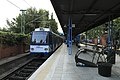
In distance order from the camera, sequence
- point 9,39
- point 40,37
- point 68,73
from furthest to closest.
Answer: point 40,37, point 9,39, point 68,73

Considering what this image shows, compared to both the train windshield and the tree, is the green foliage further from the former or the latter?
the tree

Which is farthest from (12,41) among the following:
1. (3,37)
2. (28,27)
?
(28,27)

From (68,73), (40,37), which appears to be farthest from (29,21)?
(68,73)

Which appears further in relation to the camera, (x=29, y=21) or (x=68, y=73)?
(x=29, y=21)

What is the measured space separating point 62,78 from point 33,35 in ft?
49.8

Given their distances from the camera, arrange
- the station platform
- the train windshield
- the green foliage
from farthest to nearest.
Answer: the train windshield → the green foliage → the station platform

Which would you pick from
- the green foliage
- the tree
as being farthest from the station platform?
the tree

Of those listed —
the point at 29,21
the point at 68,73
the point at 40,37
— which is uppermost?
the point at 29,21

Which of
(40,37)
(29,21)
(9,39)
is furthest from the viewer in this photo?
(29,21)

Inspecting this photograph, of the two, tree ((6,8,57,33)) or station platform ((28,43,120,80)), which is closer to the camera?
station platform ((28,43,120,80))

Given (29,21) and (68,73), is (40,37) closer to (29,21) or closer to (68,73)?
(68,73)

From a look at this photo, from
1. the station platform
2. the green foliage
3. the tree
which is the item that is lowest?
the station platform

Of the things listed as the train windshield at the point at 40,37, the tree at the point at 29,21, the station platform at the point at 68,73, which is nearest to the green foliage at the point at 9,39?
the train windshield at the point at 40,37

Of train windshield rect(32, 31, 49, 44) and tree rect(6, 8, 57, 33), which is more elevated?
tree rect(6, 8, 57, 33)
